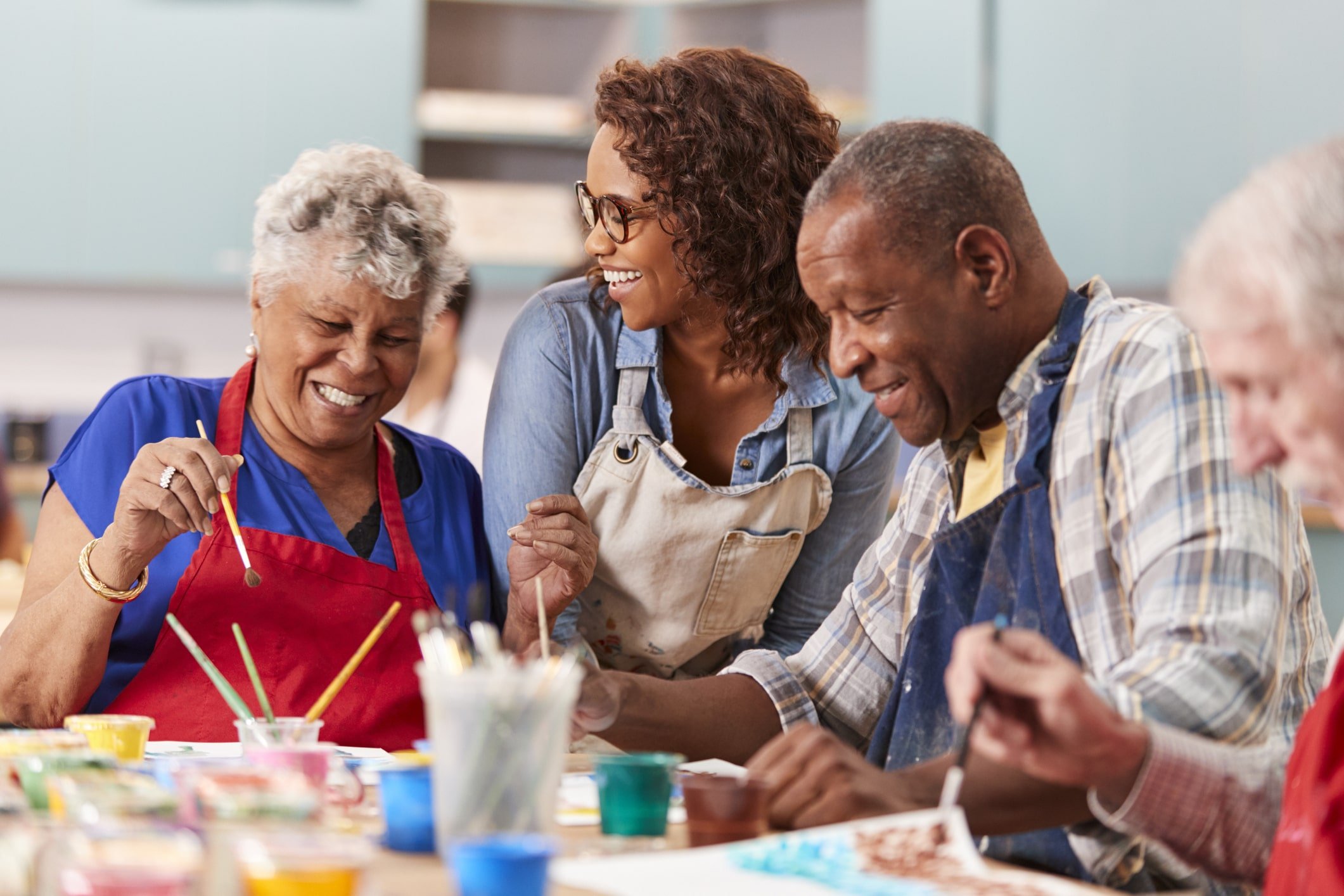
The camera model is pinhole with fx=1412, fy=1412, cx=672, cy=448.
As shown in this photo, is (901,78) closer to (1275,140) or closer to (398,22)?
(1275,140)

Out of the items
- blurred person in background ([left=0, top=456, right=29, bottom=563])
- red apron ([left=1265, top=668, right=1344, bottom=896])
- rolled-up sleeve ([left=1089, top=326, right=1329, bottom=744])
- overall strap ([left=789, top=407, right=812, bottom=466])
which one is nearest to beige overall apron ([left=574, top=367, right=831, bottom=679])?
overall strap ([left=789, top=407, right=812, bottom=466])

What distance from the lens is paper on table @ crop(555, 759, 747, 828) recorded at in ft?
4.01

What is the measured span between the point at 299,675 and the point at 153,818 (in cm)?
87

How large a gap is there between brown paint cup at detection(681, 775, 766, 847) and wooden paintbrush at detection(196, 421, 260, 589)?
2.73ft

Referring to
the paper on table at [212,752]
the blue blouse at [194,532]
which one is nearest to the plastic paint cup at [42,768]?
the paper on table at [212,752]

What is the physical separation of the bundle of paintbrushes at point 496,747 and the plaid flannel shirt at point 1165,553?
48 centimetres

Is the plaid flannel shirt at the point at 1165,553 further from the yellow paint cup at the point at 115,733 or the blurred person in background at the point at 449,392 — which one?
the blurred person in background at the point at 449,392

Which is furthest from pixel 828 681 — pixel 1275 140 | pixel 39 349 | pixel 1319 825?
pixel 39 349

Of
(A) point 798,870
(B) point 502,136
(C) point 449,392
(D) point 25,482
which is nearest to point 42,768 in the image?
(A) point 798,870

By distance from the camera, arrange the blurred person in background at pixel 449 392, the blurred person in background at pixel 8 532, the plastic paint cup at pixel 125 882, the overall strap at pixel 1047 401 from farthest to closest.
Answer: the blurred person in background at pixel 449 392 < the blurred person in background at pixel 8 532 < the overall strap at pixel 1047 401 < the plastic paint cup at pixel 125 882

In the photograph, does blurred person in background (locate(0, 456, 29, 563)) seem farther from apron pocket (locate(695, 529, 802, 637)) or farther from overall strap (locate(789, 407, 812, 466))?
overall strap (locate(789, 407, 812, 466))

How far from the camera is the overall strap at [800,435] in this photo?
78.8 inches

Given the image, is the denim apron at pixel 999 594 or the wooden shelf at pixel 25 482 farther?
the wooden shelf at pixel 25 482

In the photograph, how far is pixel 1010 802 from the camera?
116 cm
